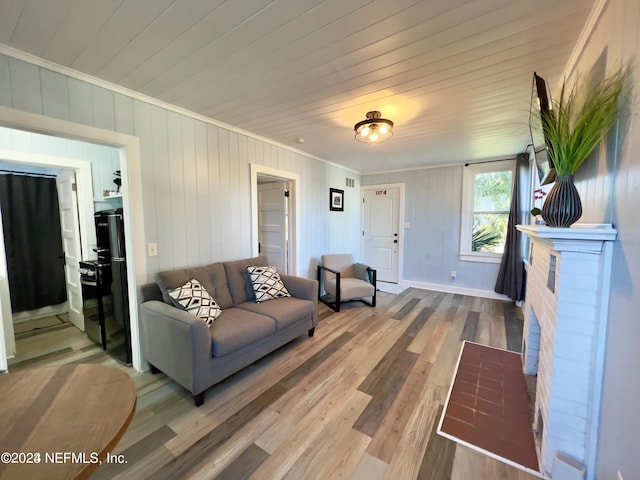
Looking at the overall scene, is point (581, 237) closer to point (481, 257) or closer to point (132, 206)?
point (132, 206)

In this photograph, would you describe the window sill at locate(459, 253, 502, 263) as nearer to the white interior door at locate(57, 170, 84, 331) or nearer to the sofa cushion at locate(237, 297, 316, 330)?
the sofa cushion at locate(237, 297, 316, 330)

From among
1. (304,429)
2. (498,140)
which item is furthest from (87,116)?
(498,140)

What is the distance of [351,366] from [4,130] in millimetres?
3884

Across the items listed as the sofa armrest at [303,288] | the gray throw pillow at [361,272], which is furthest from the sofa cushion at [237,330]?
the gray throw pillow at [361,272]

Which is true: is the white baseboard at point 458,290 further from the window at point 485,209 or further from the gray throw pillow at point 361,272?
the gray throw pillow at point 361,272

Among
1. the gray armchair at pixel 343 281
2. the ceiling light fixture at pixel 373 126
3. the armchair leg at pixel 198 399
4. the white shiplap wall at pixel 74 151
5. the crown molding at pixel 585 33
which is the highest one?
the crown molding at pixel 585 33

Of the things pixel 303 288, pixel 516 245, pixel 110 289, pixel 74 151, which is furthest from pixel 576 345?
pixel 74 151

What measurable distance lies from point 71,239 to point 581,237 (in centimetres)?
448

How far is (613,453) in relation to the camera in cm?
98

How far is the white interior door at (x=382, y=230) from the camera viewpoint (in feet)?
17.1

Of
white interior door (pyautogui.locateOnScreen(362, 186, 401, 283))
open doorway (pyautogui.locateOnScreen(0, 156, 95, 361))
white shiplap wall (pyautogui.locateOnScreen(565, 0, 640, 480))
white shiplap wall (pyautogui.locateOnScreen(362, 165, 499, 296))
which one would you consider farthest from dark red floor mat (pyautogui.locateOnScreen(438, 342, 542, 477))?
open doorway (pyautogui.locateOnScreen(0, 156, 95, 361))

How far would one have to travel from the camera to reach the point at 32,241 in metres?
3.39

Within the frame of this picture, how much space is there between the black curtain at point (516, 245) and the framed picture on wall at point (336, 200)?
2677 millimetres

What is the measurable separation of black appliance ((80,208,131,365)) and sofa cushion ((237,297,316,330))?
1026 mm
